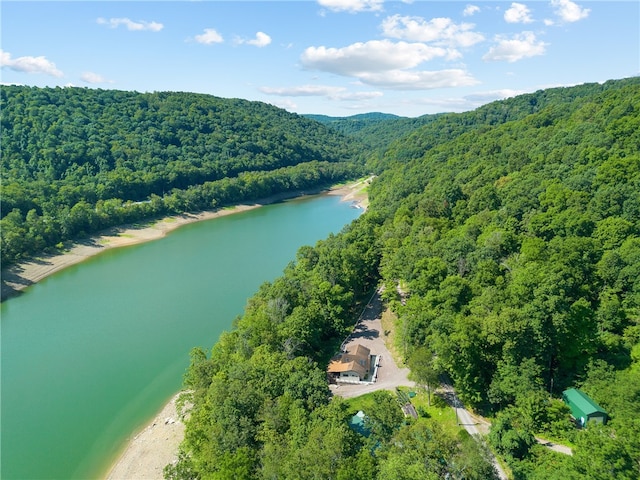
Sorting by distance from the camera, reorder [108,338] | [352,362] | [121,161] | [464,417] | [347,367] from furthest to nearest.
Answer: [121,161], [108,338], [352,362], [347,367], [464,417]

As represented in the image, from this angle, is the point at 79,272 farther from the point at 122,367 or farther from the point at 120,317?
the point at 122,367

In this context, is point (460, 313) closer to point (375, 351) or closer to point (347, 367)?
point (375, 351)

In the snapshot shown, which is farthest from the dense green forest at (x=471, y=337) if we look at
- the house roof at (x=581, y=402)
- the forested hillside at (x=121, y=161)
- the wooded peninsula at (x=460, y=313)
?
the forested hillside at (x=121, y=161)

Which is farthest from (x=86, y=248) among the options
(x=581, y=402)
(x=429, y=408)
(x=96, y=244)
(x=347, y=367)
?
(x=581, y=402)

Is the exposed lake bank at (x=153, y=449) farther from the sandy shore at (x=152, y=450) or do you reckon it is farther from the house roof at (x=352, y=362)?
the house roof at (x=352, y=362)

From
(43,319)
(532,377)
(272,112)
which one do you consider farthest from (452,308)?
(272,112)

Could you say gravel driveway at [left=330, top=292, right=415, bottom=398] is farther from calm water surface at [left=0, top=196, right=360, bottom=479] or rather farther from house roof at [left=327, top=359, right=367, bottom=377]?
calm water surface at [left=0, top=196, right=360, bottom=479]
